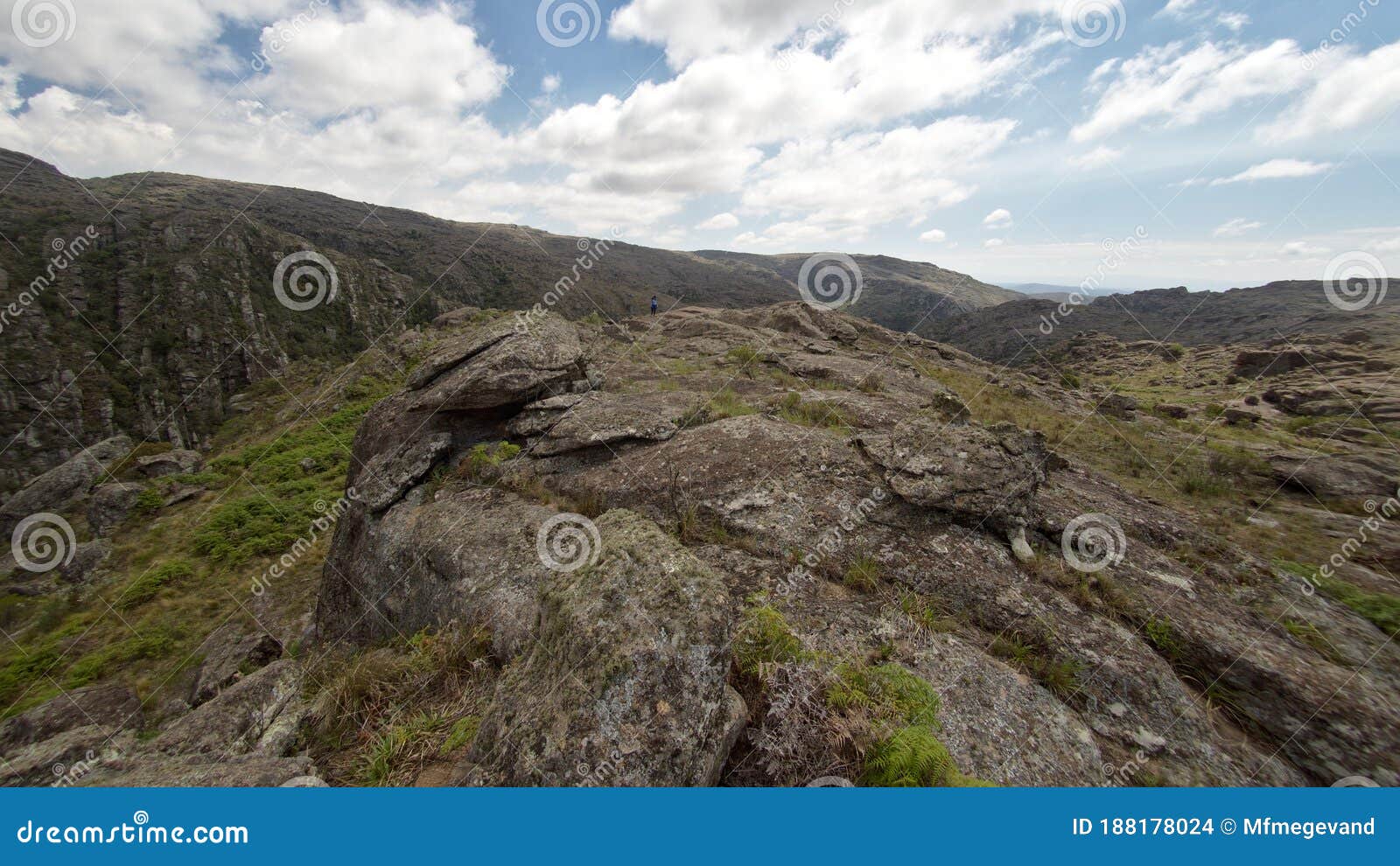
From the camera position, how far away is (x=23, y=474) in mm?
56688

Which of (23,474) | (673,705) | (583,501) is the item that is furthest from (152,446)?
(23,474)

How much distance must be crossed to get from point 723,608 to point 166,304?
113600 mm

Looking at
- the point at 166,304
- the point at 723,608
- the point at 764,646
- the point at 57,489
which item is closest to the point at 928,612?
the point at 764,646

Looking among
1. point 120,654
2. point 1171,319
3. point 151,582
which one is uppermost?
point 1171,319

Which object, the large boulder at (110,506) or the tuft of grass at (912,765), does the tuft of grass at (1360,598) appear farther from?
the large boulder at (110,506)

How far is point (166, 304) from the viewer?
7444cm

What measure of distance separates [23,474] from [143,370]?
65.9ft

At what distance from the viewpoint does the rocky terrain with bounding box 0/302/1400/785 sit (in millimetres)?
3840

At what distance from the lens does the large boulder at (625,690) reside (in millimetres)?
3240

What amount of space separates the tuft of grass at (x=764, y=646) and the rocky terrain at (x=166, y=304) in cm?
5024

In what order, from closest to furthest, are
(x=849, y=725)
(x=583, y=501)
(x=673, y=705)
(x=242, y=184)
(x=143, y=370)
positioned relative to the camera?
(x=673, y=705) → (x=849, y=725) → (x=583, y=501) → (x=143, y=370) → (x=242, y=184)

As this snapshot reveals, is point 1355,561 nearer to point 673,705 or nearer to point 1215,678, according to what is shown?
point 1215,678

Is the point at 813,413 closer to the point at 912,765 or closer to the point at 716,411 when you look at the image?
the point at 716,411

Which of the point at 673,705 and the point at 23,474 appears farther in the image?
the point at 23,474
